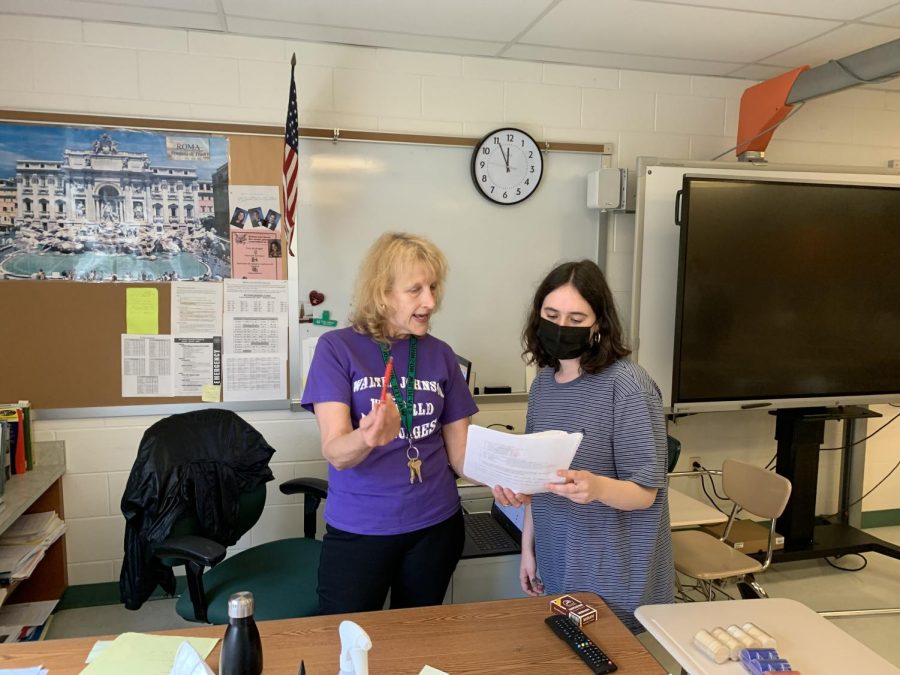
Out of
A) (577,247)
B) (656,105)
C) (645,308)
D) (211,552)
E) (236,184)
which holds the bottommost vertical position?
(211,552)

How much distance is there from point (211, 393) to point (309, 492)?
0.77 m

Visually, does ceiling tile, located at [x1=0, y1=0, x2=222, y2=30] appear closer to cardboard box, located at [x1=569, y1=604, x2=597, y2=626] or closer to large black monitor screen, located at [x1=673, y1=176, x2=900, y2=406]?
large black monitor screen, located at [x1=673, y1=176, x2=900, y2=406]

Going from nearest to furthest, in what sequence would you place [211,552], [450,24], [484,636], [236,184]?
[484,636] → [211,552] → [450,24] → [236,184]

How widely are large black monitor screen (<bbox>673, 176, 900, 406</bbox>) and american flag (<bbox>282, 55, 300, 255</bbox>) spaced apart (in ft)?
5.77

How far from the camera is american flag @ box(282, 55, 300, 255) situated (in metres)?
2.71

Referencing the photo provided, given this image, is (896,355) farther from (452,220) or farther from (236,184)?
(236,184)

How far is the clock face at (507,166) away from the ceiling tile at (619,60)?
363 mm

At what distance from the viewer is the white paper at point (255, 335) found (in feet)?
9.50

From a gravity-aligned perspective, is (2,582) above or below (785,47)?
below

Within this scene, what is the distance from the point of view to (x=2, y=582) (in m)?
2.20

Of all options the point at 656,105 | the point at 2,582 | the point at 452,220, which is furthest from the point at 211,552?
the point at 656,105

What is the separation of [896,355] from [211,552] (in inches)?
129

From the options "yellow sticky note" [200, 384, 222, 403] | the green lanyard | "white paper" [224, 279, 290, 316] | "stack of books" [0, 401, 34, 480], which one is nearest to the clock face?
"white paper" [224, 279, 290, 316]

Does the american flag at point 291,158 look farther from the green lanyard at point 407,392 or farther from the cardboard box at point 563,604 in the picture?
the cardboard box at point 563,604
